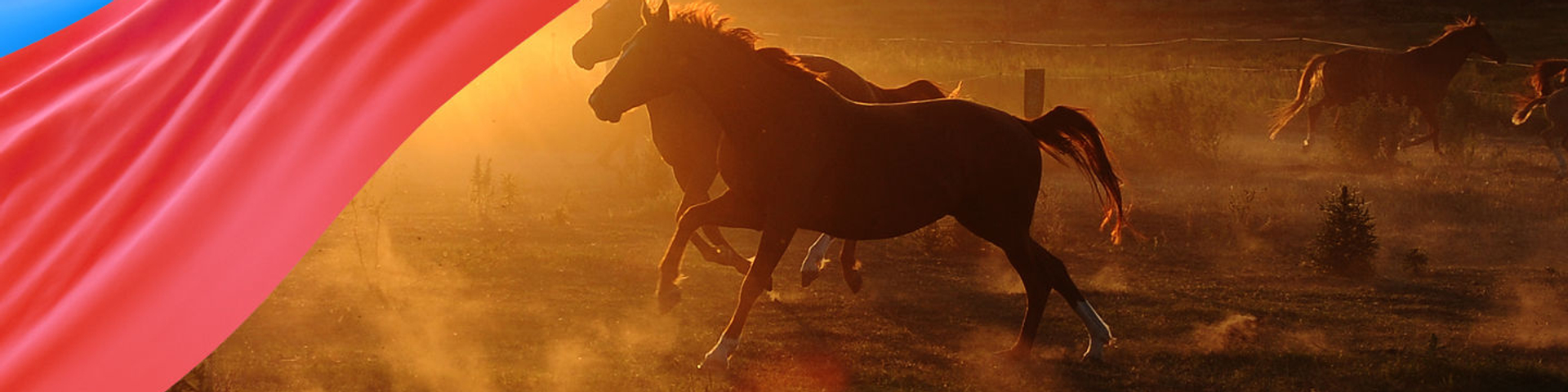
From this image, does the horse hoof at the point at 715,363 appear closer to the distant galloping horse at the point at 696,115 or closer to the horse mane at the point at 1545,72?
the distant galloping horse at the point at 696,115

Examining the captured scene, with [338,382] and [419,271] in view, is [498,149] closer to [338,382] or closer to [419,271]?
[419,271]

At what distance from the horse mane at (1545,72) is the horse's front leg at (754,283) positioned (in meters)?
10.9

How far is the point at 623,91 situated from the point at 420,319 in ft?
9.39

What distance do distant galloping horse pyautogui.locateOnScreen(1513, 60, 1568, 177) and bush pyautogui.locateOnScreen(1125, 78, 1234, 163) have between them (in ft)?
8.96

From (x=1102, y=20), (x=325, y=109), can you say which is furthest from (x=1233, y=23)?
(x=325, y=109)

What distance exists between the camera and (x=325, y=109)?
347cm

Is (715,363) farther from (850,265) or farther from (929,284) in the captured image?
(929,284)

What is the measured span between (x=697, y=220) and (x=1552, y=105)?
1094 cm

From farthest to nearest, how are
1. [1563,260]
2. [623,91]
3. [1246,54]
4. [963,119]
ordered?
[1246,54] < [1563,260] < [963,119] < [623,91]

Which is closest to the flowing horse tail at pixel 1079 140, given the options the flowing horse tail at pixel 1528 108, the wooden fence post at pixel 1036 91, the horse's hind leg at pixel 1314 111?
the wooden fence post at pixel 1036 91

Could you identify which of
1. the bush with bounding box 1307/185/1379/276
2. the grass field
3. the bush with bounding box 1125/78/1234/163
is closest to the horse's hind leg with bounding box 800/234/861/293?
the grass field

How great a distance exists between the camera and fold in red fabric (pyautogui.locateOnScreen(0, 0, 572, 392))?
10.7 feet

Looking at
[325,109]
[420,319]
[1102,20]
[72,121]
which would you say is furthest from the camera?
[1102,20]

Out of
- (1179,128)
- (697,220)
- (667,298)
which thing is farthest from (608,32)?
(1179,128)
